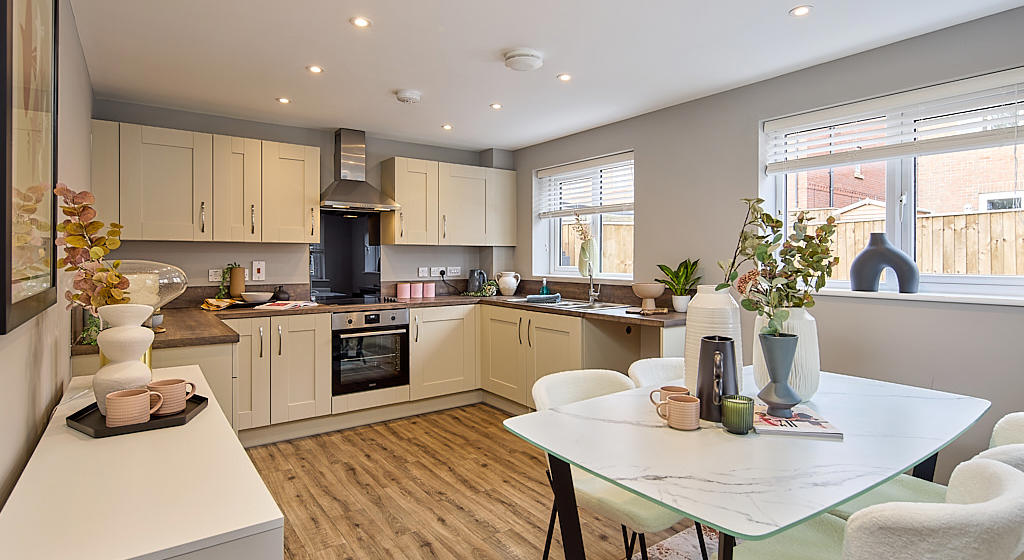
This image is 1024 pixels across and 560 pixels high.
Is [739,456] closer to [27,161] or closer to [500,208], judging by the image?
[27,161]

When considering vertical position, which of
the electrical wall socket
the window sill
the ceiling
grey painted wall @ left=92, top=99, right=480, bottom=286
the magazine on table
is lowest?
the magazine on table

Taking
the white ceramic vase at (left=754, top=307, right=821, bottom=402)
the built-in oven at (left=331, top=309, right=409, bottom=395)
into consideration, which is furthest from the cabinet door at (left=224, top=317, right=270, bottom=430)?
the white ceramic vase at (left=754, top=307, right=821, bottom=402)

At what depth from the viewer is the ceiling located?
7.63ft

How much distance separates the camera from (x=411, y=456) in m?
3.48

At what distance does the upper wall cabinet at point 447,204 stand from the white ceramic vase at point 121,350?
3032 millimetres

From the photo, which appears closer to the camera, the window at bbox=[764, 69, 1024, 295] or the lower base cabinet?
the window at bbox=[764, 69, 1024, 295]

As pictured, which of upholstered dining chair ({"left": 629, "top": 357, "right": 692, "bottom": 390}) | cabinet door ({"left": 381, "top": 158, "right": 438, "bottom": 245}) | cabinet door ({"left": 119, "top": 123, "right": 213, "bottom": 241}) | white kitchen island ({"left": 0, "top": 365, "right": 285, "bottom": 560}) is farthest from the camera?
cabinet door ({"left": 381, "top": 158, "right": 438, "bottom": 245})

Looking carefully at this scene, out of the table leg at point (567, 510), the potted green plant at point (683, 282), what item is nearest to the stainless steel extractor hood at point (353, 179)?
the potted green plant at point (683, 282)

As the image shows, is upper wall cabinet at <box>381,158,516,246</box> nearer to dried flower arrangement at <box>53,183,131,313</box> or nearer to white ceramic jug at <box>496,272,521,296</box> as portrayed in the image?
white ceramic jug at <box>496,272,521,296</box>

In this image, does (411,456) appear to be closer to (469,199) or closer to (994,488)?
(469,199)

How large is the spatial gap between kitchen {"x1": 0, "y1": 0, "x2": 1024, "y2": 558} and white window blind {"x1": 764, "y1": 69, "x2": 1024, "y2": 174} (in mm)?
65

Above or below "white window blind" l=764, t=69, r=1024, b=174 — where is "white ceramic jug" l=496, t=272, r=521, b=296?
below

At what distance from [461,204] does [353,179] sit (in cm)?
97

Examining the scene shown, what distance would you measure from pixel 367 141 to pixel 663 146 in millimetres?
2487
